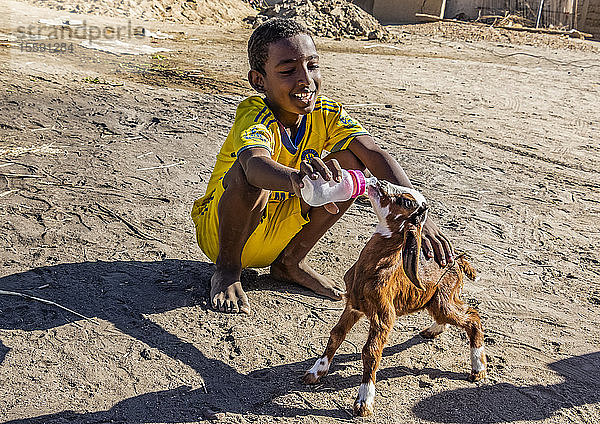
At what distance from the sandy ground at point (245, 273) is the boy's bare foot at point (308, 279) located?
2.3 inches

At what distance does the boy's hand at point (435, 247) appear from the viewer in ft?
9.03

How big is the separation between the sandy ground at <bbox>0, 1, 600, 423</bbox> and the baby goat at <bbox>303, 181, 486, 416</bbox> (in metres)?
0.27

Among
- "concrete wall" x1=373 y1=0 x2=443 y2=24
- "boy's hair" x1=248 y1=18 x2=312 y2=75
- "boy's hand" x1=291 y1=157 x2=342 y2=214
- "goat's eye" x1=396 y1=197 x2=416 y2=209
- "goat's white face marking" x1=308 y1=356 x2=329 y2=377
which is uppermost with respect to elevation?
"concrete wall" x1=373 y1=0 x2=443 y2=24

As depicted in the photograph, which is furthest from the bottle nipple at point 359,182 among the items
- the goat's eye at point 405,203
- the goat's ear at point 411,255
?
the goat's ear at point 411,255

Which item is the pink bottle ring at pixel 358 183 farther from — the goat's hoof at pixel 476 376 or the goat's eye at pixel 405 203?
the goat's hoof at pixel 476 376

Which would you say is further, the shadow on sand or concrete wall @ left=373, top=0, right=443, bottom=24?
concrete wall @ left=373, top=0, right=443, bottom=24

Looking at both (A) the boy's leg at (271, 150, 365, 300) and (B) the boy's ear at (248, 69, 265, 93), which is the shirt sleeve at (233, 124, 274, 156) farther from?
(A) the boy's leg at (271, 150, 365, 300)

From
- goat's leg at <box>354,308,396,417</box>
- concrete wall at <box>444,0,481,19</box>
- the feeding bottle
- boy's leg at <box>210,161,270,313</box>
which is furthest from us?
concrete wall at <box>444,0,481,19</box>

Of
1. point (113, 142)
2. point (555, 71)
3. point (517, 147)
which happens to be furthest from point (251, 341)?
point (555, 71)

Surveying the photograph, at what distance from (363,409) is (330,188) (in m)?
0.91

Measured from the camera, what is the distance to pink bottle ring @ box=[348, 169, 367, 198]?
2.56 metres

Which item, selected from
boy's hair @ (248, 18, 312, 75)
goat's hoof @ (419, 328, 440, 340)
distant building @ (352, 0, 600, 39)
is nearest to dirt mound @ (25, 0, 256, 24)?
distant building @ (352, 0, 600, 39)

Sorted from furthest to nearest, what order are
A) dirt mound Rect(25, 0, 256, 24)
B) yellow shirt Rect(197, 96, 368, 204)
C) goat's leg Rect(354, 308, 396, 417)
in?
dirt mound Rect(25, 0, 256, 24)
yellow shirt Rect(197, 96, 368, 204)
goat's leg Rect(354, 308, 396, 417)

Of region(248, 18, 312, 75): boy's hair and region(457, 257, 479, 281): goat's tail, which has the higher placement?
region(248, 18, 312, 75): boy's hair
